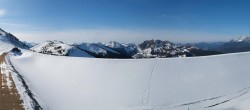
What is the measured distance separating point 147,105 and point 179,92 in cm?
393

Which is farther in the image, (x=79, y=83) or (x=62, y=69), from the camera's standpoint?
(x=62, y=69)

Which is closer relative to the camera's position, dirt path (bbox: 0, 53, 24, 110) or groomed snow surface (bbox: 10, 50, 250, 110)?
dirt path (bbox: 0, 53, 24, 110)

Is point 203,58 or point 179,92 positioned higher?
point 203,58

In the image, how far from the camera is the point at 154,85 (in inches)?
1071

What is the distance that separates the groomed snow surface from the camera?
2289 cm

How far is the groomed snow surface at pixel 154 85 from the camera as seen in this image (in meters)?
22.9

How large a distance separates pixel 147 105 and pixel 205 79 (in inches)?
279

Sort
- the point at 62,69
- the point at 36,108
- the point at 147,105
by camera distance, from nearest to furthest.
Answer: the point at 36,108 < the point at 147,105 < the point at 62,69

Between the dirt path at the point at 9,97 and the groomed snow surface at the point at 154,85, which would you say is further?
the groomed snow surface at the point at 154,85

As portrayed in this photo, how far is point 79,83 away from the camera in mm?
30625

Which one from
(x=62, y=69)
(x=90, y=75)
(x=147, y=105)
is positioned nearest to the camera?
(x=147, y=105)

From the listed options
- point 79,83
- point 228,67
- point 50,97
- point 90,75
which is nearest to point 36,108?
point 50,97

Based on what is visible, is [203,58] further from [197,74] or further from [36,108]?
[36,108]

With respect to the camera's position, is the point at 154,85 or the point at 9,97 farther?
the point at 154,85
